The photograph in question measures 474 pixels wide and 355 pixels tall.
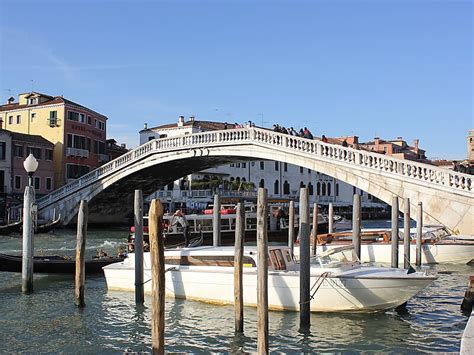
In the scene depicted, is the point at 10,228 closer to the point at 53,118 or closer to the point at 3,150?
the point at 3,150

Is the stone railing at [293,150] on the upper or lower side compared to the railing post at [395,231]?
upper

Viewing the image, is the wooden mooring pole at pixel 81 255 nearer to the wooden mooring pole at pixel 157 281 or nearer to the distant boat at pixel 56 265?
the distant boat at pixel 56 265

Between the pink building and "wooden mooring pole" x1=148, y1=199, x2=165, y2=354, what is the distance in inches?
796

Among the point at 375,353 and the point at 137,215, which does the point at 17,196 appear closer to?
the point at 137,215

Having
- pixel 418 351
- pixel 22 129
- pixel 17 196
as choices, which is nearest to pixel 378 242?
pixel 418 351

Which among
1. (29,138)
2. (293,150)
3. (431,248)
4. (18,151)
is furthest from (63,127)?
(431,248)

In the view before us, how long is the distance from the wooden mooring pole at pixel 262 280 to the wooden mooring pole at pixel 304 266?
2.25ft

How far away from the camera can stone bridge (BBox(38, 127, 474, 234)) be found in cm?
1098

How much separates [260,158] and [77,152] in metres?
12.8

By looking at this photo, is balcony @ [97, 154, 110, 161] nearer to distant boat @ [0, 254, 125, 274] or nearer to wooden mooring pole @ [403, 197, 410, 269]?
distant boat @ [0, 254, 125, 274]

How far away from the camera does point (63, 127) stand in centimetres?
2527

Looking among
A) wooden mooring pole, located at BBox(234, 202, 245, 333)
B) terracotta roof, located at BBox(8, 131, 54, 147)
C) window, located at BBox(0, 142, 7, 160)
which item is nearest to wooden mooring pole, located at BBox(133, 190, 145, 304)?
wooden mooring pole, located at BBox(234, 202, 245, 333)

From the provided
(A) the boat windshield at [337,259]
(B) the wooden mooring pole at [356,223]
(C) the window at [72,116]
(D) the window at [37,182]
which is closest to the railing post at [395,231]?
(B) the wooden mooring pole at [356,223]

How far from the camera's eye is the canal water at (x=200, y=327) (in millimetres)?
5799
